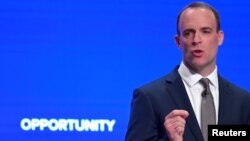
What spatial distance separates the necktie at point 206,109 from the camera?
184 cm

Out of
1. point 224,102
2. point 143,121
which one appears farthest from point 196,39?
point 143,121

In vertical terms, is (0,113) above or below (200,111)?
above

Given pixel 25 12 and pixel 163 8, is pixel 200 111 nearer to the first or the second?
pixel 163 8

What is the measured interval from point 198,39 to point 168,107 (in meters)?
0.29

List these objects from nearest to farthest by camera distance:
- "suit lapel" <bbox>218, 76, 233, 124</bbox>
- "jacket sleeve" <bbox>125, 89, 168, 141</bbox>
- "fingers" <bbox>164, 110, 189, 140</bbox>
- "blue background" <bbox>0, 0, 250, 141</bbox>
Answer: "fingers" <bbox>164, 110, 189, 140</bbox> → "jacket sleeve" <bbox>125, 89, 168, 141</bbox> → "suit lapel" <bbox>218, 76, 233, 124</bbox> → "blue background" <bbox>0, 0, 250, 141</bbox>

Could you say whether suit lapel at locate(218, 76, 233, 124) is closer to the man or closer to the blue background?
the man

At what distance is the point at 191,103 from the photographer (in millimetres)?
1908

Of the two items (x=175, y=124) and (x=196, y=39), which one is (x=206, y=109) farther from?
(x=175, y=124)

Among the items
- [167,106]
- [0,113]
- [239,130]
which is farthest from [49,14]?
[239,130]

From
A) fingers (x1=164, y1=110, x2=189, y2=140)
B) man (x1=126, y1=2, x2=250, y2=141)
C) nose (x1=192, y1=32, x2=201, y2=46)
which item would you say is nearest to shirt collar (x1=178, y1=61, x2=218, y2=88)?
man (x1=126, y1=2, x2=250, y2=141)

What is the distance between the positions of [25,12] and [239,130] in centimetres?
200

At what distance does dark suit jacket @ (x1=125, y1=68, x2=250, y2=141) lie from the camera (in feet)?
5.84

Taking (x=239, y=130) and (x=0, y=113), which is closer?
(x=239, y=130)

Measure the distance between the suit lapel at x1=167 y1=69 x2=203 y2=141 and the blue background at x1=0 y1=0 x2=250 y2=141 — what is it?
0.89 meters
